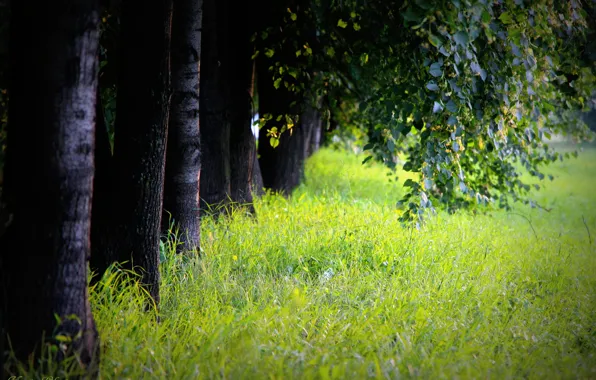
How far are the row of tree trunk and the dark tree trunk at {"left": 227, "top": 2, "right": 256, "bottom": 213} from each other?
0.04 metres

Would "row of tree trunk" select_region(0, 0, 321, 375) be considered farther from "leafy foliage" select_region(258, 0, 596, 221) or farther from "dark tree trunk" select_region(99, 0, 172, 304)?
"leafy foliage" select_region(258, 0, 596, 221)

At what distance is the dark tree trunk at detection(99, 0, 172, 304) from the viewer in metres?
3.66

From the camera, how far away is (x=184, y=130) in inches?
187

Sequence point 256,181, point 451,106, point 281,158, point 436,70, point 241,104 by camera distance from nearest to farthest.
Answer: point 436,70 → point 451,106 → point 241,104 → point 256,181 → point 281,158

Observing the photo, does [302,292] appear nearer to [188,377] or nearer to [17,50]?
[188,377]

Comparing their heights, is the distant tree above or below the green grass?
above

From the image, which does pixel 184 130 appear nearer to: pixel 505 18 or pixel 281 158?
pixel 505 18

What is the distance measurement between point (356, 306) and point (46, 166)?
2.28 meters

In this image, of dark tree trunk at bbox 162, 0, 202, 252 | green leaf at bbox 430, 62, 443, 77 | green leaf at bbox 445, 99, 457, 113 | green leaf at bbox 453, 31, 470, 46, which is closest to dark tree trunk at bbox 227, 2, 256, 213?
dark tree trunk at bbox 162, 0, 202, 252

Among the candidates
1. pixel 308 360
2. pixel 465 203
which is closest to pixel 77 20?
pixel 308 360

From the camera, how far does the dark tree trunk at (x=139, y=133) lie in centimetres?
366

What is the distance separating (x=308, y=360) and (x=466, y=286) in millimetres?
1935

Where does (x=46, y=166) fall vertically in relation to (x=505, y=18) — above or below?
below

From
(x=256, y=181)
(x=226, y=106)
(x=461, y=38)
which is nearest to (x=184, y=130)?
(x=226, y=106)
